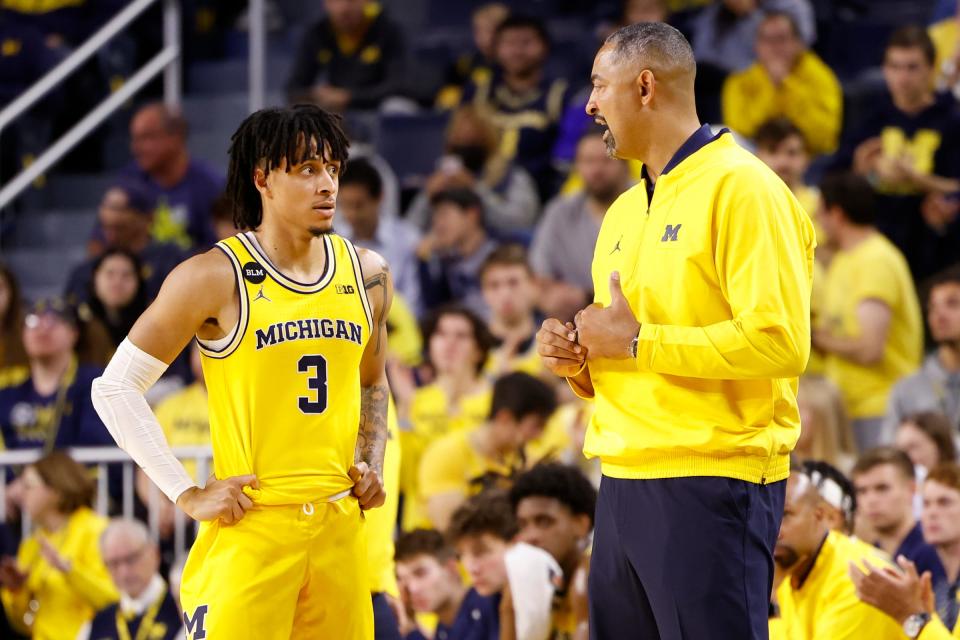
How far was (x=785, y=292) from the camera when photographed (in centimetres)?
390

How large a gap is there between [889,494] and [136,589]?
11.3ft

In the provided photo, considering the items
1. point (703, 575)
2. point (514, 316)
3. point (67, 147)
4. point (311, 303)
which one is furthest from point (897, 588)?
point (67, 147)

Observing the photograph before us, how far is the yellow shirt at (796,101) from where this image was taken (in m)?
9.82

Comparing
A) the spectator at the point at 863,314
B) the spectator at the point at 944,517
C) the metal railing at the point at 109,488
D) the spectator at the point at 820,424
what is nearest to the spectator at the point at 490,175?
the spectator at the point at 863,314

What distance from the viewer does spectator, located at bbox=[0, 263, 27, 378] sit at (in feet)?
30.9

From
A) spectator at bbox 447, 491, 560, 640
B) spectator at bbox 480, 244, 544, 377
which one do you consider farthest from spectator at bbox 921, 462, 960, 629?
spectator at bbox 480, 244, 544, 377

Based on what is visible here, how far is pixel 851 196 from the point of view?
844 centimetres

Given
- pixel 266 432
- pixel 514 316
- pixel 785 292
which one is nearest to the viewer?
pixel 785 292

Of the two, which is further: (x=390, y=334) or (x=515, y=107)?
(x=515, y=107)

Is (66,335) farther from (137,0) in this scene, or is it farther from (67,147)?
(137,0)

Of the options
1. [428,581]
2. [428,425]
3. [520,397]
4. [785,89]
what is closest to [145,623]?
[428,581]

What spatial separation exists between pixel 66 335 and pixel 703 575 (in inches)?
238

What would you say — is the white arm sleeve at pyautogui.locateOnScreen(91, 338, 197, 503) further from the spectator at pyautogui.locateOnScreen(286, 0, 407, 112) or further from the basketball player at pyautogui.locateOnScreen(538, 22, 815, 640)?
the spectator at pyautogui.locateOnScreen(286, 0, 407, 112)

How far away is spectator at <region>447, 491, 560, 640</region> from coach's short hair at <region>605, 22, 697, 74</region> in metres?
2.56
